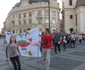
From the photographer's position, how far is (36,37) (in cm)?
1019

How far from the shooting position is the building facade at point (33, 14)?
8376cm

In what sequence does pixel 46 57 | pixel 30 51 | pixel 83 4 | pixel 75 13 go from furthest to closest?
pixel 75 13, pixel 83 4, pixel 30 51, pixel 46 57

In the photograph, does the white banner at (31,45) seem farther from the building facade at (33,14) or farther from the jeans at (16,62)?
the building facade at (33,14)

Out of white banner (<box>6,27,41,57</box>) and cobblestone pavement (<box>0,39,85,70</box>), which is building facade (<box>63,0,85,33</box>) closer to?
cobblestone pavement (<box>0,39,85,70</box>)

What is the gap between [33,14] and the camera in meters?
86.1

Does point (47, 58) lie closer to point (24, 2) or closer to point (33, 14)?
point (33, 14)

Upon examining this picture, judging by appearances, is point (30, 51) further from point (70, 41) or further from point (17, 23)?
point (17, 23)

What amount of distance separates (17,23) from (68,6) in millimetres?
34312

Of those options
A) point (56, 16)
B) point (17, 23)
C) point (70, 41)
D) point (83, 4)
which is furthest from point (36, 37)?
point (17, 23)

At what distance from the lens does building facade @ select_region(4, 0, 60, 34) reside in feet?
275

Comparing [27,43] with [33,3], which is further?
[33,3]

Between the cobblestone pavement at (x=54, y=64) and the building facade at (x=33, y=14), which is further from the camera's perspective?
the building facade at (x=33, y=14)

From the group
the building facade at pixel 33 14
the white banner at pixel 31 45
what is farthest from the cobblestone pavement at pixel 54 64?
the building facade at pixel 33 14

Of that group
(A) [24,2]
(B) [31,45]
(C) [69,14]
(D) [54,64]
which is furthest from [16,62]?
(A) [24,2]
